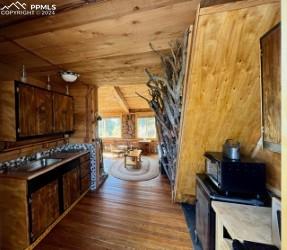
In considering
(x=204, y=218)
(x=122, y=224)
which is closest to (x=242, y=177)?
(x=204, y=218)

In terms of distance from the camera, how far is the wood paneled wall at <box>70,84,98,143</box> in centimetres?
384

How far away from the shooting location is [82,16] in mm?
1360

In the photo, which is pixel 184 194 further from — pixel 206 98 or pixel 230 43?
pixel 230 43

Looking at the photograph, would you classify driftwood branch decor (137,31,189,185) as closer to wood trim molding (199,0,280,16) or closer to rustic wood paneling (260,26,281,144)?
wood trim molding (199,0,280,16)

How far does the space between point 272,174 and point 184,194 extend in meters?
1.61

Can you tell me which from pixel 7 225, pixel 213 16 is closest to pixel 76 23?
pixel 213 16

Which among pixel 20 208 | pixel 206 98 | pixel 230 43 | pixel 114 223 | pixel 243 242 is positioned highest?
pixel 230 43

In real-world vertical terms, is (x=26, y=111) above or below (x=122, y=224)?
above

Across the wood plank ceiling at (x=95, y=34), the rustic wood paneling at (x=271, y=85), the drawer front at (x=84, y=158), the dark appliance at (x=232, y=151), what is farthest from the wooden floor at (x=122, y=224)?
the wood plank ceiling at (x=95, y=34)

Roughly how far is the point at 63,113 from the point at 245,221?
11.0ft

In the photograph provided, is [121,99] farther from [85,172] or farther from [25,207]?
[25,207]

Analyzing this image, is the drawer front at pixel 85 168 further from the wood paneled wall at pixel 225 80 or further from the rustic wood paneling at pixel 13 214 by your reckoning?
the wood paneled wall at pixel 225 80

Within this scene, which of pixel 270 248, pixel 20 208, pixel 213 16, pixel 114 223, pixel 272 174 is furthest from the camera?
pixel 114 223

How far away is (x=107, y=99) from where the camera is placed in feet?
24.9
